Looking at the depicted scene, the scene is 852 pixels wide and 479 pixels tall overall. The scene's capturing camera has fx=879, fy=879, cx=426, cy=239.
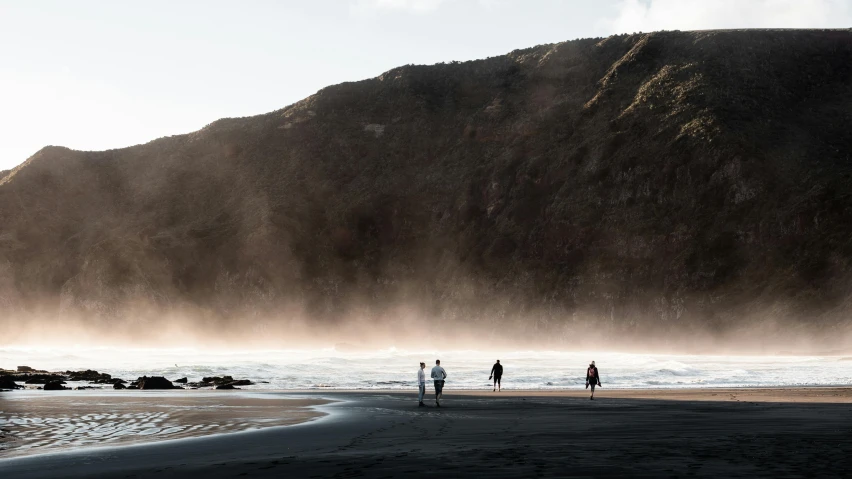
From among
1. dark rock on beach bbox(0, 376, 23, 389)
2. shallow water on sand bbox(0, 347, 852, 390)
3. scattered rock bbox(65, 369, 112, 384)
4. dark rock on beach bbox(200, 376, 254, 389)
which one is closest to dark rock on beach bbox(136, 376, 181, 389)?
dark rock on beach bbox(200, 376, 254, 389)

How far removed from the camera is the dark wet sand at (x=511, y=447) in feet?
38.5

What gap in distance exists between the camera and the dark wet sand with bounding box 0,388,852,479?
11.7 m

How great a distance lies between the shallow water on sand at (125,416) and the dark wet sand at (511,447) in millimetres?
1280

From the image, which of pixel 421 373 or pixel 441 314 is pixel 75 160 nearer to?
pixel 441 314

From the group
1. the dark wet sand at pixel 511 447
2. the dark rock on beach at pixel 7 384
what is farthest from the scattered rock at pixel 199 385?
the dark wet sand at pixel 511 447

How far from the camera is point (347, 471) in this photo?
11.6m

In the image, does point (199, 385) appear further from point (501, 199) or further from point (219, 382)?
point (501, 199)

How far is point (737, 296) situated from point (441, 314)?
3151 centimetres

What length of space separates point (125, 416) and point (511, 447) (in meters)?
11.6

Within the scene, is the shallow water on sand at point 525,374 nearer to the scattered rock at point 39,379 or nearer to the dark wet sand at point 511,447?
the scattered rock at point 39,379

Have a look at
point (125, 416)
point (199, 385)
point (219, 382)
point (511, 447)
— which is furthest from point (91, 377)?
point (511, 447)

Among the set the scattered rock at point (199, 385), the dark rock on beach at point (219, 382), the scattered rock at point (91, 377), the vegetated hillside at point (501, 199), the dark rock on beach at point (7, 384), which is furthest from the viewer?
the vegetated hillside at point (501, 199)

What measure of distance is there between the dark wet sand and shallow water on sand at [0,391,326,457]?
1.28m

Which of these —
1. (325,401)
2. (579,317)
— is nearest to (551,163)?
(579,317)
